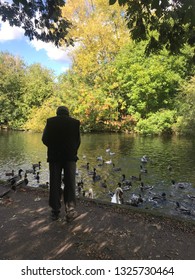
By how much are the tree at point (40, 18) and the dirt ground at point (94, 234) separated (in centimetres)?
360

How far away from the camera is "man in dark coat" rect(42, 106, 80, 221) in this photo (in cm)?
495

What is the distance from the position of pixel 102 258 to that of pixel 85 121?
3474cm

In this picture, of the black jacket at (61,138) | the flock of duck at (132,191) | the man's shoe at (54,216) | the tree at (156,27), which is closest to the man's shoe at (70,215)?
the man's shoe at (54,216)

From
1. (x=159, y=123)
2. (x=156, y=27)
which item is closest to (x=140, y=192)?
(x=156, y=27)

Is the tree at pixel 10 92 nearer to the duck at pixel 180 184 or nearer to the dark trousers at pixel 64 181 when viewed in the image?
the duck at pixel 180 184

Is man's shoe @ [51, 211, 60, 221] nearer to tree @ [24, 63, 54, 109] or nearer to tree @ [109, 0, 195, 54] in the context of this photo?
tree @ [109, 0, 195, 54]

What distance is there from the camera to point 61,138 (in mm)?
4941

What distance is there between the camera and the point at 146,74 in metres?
33.5

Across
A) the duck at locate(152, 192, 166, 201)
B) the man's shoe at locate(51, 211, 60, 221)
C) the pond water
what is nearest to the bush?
the pond water

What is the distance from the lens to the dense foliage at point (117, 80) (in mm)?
33812

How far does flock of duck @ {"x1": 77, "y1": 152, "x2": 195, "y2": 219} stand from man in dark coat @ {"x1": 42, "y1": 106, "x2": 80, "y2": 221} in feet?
15.2

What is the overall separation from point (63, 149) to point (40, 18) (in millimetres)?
2714

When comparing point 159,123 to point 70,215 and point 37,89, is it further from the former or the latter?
point 70,215

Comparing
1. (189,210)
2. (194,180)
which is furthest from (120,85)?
(189,210)
